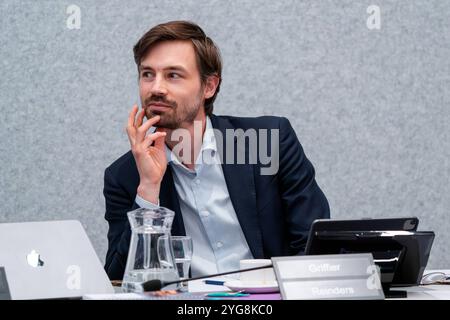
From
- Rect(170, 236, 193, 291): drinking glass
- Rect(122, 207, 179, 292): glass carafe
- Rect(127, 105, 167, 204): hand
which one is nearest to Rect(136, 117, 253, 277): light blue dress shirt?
Rect(127, 105, 167, 204): hand

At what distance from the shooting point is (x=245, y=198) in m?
1.90

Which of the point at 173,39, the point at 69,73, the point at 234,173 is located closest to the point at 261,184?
the point at 234,173

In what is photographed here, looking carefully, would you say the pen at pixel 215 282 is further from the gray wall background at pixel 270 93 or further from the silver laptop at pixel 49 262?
the gray wall background at pixel 270 93

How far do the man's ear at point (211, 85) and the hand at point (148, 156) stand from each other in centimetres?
30

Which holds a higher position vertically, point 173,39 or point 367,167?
point 173,39

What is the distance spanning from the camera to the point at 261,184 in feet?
6.31

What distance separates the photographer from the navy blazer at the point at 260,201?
1.89 metres

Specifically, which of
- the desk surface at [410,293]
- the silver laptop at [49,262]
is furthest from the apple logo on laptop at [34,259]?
the desk surface at [410,293]

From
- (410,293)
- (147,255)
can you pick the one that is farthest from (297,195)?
(147,255)

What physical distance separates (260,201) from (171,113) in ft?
1.14

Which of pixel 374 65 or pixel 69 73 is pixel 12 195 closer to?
pixel 69 73

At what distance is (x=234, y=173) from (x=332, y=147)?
0.93 meters

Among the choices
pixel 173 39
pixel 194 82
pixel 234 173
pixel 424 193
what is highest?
pixel 173 39

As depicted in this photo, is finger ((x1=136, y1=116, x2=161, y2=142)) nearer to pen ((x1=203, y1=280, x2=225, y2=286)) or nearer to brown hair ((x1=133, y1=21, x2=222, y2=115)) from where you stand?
brown hair ((x1=133, y1=21, x2=222, y2=115))
